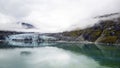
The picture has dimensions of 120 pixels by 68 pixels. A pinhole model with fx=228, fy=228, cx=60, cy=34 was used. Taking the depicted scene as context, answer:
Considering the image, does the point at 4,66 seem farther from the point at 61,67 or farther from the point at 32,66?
the point at 61,67

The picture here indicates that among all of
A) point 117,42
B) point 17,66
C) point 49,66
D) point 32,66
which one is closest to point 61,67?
point 49,66

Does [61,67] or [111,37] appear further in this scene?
[111,37]

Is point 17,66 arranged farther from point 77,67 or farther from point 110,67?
point 110,67

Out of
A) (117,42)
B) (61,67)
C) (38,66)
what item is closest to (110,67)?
(61,67)

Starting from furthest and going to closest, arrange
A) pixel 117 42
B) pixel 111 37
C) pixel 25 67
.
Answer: pixel 111 37 → pixel 117 42 → pixel 25 67

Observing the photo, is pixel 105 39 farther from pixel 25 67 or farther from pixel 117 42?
pixel 25 67

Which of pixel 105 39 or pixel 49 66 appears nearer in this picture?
pixel 49 66

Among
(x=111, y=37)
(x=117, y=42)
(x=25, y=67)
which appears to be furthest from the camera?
(x=111, y=37)

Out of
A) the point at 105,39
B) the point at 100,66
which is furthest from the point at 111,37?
the point at 100,66
